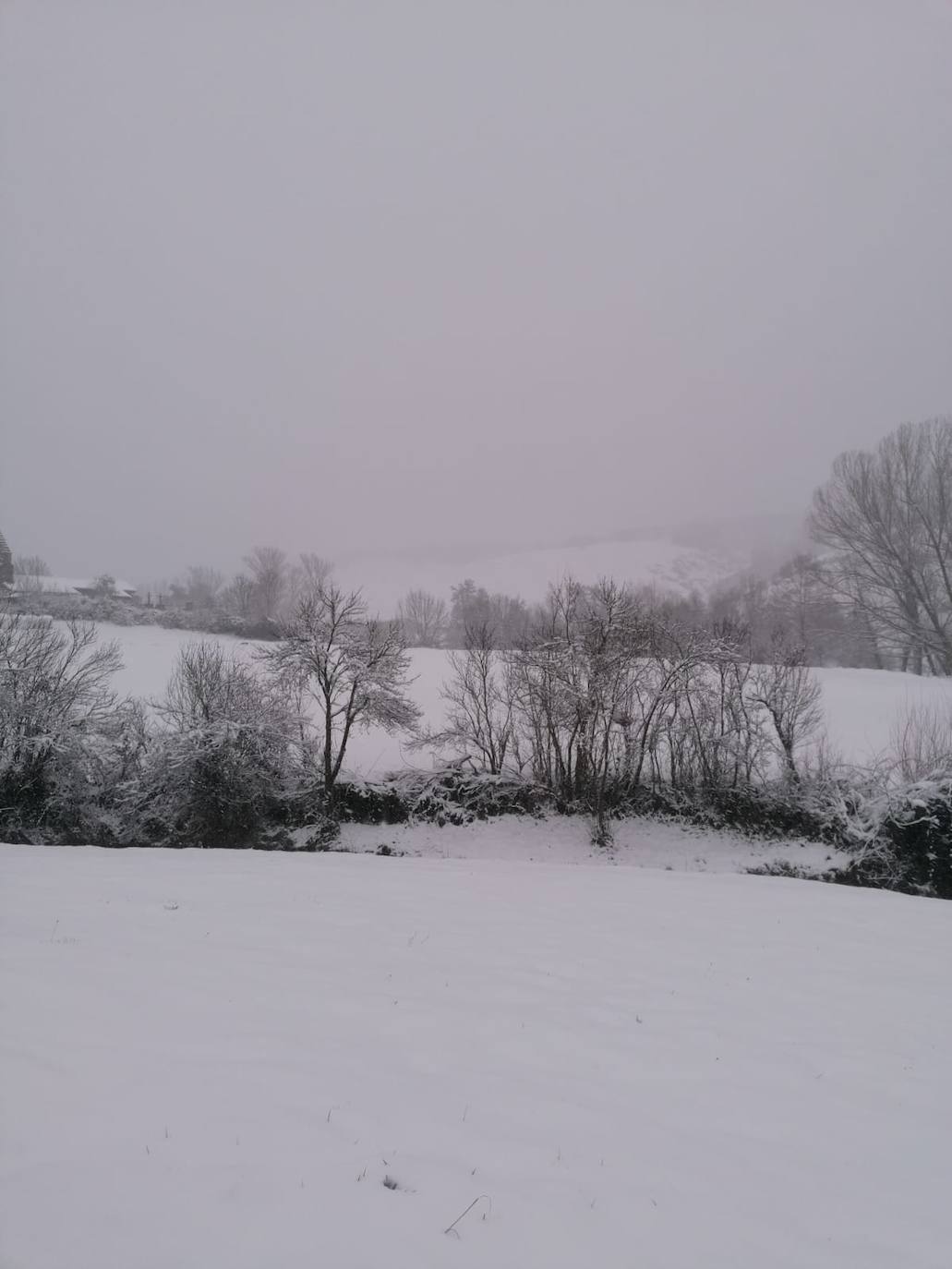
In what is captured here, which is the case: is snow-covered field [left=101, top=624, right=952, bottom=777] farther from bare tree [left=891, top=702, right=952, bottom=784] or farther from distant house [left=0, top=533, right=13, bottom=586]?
distant house [left=0, top=533, right=13, bottom=586]

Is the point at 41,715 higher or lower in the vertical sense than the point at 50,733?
higher

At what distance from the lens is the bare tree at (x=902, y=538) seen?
967 inches

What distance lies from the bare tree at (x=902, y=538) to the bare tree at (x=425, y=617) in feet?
124

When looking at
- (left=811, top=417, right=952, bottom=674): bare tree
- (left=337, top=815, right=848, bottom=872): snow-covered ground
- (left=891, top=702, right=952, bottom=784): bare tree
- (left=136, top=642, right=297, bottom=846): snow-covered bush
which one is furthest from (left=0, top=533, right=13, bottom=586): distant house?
(left=811, top=417, right=952, bottom=674): bare tree

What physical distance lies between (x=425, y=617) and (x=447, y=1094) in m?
56.3

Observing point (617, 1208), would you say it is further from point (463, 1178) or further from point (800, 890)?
point (800, 890)

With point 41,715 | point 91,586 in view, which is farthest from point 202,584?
point 41,715

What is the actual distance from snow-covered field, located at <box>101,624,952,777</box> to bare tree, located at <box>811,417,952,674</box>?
2.51 metres

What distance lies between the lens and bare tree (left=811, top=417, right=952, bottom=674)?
80.6 feet

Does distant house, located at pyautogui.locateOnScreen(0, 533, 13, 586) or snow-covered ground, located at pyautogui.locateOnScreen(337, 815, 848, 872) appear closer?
snow-covered ground, located at pyautogui.locateOnScreen(337, 815, 848, 872)

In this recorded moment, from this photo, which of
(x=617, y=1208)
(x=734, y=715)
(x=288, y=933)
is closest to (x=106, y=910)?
(x=288, y=933)

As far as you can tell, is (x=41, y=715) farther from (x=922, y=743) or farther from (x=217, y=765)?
(x=922, y=743)

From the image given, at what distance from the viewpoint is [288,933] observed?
6422mm

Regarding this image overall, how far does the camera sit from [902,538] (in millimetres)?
25469
